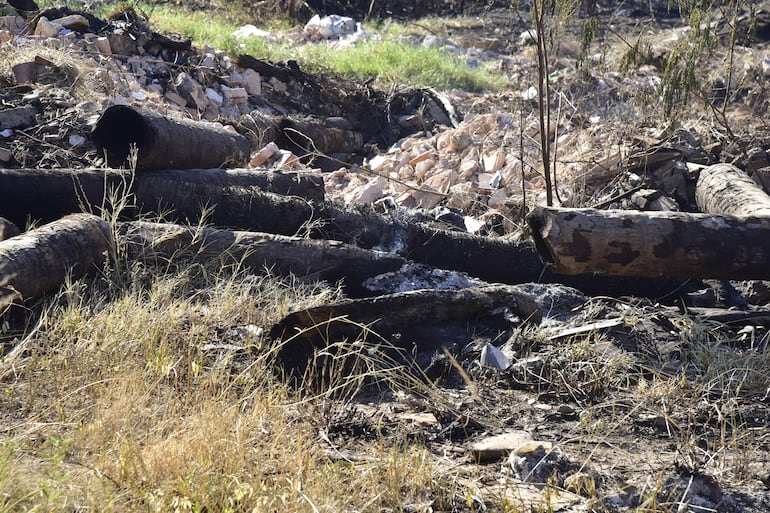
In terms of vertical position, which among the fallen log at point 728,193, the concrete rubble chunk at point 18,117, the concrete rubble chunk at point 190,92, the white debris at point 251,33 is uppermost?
A: the concrete rubble chunk at point 18,117

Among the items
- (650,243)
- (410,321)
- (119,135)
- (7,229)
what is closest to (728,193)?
(650,243)

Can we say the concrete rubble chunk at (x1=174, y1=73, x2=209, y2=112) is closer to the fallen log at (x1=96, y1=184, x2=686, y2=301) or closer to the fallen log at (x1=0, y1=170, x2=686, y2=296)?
the fallen log at (x1=0, y1=170, x2=686, y2=296)

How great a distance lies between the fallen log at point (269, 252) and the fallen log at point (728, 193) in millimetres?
2146

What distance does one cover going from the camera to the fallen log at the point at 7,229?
379 cm

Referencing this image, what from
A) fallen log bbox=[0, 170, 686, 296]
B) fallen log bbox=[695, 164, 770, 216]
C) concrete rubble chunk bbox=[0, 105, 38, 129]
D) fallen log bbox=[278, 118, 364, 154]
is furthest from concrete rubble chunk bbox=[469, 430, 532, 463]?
fallen log bbox=[278, 118, 364, 154]

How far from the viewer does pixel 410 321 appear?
11.9ft

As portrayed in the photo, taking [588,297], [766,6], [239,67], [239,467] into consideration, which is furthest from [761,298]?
[766,6]

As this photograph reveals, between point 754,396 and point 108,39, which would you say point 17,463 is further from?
point 108,39

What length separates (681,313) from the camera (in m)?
4.16

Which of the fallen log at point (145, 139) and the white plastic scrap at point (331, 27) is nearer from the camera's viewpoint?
the fallen log at point (145, 139)

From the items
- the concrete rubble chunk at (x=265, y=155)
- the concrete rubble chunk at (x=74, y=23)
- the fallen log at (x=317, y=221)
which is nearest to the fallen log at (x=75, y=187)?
the fallen log at (x=317, y=221)

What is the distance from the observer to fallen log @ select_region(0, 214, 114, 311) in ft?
10.9

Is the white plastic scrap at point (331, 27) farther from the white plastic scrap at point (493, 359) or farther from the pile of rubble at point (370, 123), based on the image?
the white plastic scrap at point (493, 359)

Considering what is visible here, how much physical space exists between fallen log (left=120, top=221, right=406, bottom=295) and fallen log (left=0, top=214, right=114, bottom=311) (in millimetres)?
244
